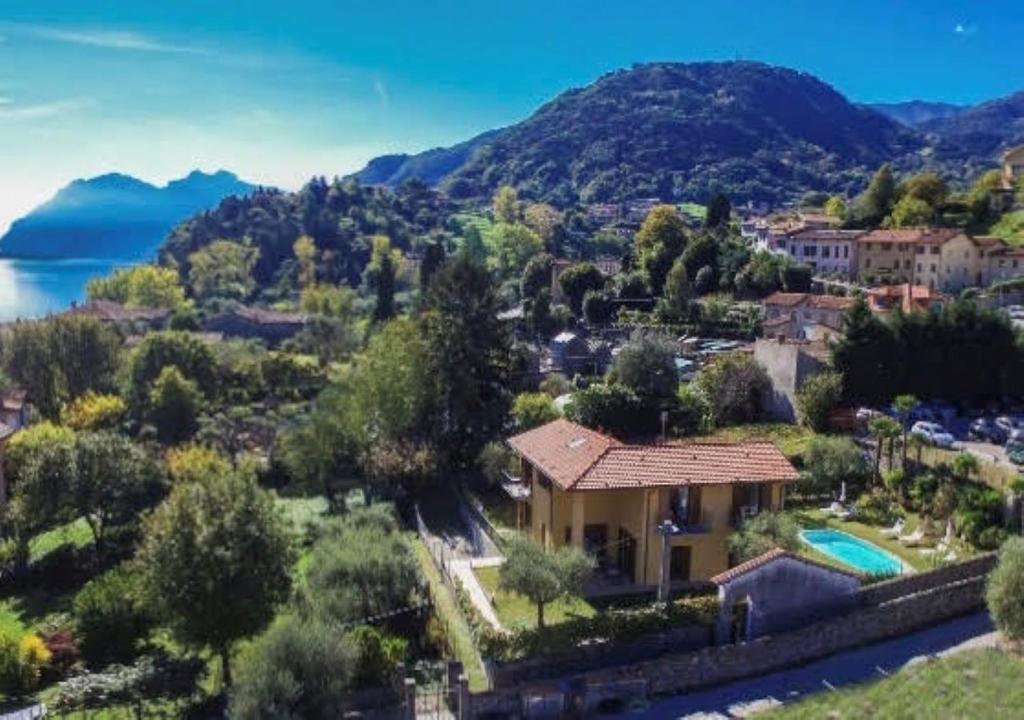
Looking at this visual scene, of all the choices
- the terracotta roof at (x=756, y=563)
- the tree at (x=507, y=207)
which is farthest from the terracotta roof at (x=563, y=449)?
the tree at (x=507, y=207)

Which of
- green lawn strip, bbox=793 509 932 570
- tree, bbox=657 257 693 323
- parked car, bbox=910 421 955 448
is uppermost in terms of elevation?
tree, bbox=657 257 693 323

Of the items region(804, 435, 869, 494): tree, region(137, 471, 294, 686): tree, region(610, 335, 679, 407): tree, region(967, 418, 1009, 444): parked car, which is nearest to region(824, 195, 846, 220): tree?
region(967, 418, 1009, 444): parked car

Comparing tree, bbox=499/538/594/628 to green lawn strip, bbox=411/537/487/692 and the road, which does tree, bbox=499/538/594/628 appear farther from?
the road

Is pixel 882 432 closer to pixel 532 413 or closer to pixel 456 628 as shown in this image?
pixel 532 413

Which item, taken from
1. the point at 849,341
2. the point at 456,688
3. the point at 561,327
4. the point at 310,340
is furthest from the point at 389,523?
the point at 310,340

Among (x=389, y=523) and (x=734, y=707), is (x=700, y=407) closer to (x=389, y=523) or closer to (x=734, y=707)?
(x=389, y=523)

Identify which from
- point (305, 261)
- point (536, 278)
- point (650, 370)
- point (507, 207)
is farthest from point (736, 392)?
point (507, 207)
